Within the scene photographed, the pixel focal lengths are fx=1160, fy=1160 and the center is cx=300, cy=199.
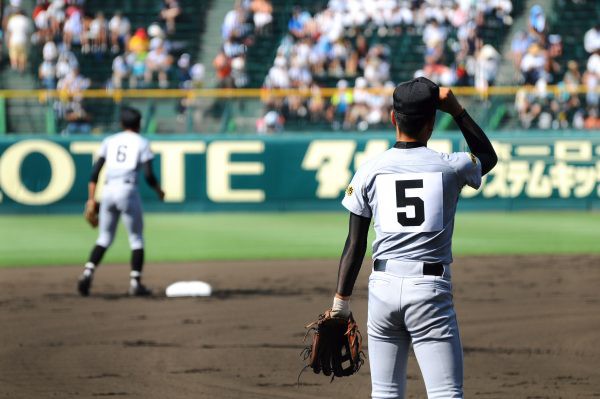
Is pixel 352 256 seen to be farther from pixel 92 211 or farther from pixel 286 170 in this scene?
pixel 286 170

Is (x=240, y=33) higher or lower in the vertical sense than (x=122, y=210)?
higher

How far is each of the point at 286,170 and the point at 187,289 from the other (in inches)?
471

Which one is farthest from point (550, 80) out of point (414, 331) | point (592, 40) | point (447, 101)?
point (414, 331)

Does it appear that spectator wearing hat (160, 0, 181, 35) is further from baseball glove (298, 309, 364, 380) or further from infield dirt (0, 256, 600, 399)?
baseball glove (298, 309, 364, 380)

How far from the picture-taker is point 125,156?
41.2ft

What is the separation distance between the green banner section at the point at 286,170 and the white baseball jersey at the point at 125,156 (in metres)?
11.8

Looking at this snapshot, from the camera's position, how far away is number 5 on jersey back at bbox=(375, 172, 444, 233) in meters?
4.95

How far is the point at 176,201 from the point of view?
24.6m

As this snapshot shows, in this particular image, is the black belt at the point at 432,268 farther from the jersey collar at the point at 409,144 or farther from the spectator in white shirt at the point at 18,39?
the spectator in white shirt at the point at 18,39

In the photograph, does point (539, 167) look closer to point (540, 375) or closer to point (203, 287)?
point (203, 287)

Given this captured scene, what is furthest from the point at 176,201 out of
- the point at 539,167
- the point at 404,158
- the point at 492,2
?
the point at 404,158

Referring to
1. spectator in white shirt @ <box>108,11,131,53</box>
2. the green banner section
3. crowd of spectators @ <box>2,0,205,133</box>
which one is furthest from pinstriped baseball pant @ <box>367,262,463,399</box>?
spectator in white shirt @ <box>108,11,131,53</box>

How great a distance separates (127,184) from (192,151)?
39.3 feet

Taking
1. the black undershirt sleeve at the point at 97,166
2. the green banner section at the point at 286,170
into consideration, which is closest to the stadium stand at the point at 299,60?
the green banner section at the point at 286,170
